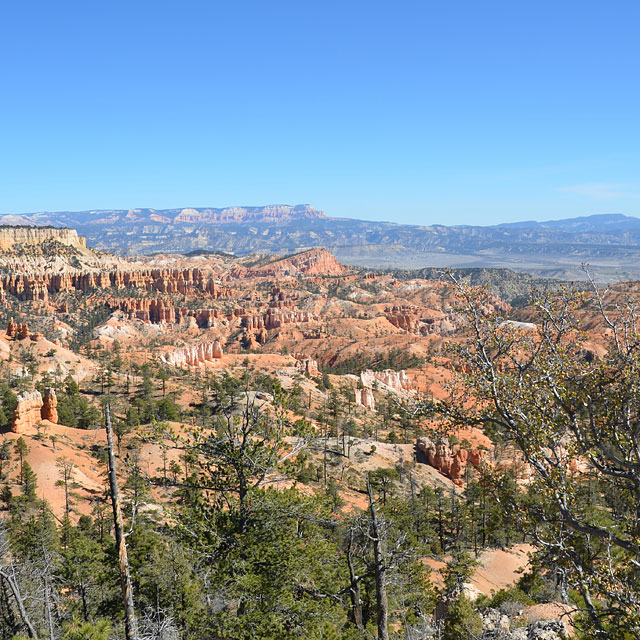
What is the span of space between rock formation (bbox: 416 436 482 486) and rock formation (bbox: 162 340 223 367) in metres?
57.5

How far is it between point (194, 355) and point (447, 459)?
64225 millimetres

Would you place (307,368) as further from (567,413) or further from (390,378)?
(567,413)

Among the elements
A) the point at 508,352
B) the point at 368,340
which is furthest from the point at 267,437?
the point at 368,340

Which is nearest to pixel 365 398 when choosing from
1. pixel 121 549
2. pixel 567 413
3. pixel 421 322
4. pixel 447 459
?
pixel 447 459

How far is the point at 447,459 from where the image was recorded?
6844cm

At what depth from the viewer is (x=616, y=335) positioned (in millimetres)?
10266

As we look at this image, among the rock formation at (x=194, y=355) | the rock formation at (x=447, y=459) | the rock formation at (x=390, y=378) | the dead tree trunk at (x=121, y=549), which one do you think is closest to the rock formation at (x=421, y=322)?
the rock formation at (x=390, y=378)

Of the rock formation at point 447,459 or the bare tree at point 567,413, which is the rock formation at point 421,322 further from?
the bare tree at point 567,413

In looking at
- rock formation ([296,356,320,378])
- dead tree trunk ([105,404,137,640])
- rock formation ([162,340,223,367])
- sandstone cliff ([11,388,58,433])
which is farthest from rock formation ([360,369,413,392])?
dead tree trunk ([105,404,137,640])

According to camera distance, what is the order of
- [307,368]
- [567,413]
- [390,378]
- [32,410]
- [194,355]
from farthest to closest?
[307,368], [194,355], [390,378], [32,410], [567,413]

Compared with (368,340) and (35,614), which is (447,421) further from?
→ (368,340)

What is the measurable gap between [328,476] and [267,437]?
45107 mm

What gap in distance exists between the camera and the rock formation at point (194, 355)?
108875 millimetres

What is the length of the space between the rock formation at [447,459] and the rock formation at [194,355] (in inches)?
2265
